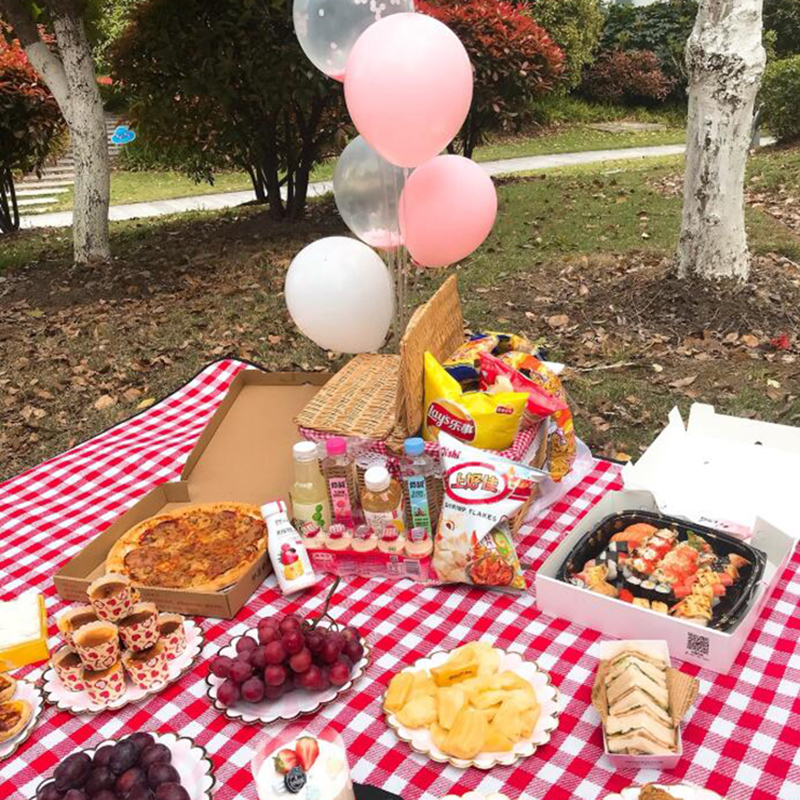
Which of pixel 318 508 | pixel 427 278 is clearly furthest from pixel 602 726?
pixel 427 278

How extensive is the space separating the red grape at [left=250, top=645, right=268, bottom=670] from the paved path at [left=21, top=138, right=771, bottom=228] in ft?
29.1

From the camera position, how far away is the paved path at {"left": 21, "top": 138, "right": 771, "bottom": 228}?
10.7 meters

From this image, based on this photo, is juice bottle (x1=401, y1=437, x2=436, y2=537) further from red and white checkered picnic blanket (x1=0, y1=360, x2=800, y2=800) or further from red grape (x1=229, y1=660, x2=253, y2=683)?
red grape (x1=229, y1=660, x2=253, y2=683)

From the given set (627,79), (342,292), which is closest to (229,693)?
(342,292)

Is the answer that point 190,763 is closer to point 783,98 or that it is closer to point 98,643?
point 98,643

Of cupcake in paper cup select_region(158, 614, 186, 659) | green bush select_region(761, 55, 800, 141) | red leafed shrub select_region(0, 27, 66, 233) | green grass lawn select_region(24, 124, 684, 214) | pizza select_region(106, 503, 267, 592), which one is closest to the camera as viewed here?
cupcake in paper cup select_region(158, 614, 186, 659)

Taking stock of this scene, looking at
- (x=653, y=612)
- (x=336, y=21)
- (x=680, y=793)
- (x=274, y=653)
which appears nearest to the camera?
(x=680, y=793)

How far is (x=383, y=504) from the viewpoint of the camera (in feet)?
6.71

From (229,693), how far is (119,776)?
290 millimetres

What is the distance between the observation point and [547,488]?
2432 millimetres

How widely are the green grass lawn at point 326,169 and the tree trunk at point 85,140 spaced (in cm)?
563

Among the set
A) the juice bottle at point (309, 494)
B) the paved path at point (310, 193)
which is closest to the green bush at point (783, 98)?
the paved path at point (310, 193)

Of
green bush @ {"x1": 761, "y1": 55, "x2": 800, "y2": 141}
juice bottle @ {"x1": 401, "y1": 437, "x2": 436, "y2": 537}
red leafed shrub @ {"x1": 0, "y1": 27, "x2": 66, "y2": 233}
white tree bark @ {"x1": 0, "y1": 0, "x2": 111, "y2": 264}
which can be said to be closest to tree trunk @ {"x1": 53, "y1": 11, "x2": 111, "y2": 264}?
white tree bark @ {"x1": 0, "y1": 0, "x2": 111, "y2": 264}

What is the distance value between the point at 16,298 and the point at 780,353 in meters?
5.30
